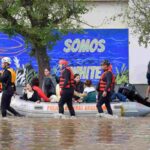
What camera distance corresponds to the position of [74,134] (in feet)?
44.5

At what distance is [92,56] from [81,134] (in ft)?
51.8

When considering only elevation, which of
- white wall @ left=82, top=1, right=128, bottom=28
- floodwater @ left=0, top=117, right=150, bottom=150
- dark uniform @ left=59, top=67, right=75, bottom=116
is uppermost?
white wall @ left=82, top=1, right=128, bottom=28

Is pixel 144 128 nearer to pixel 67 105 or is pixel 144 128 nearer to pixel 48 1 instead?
pixel 67 105

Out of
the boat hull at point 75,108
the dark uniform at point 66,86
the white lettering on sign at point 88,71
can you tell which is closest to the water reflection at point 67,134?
the dark uniform at point 66,86

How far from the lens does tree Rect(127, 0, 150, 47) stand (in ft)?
82.0

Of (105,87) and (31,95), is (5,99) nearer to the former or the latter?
(31,95)

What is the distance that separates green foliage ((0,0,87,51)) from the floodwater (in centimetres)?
603

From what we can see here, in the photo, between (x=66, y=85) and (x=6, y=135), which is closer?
(x=6, y=135)

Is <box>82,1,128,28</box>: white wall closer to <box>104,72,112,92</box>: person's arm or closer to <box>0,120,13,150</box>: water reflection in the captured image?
<box>104,72,112,92</box>: person's arm

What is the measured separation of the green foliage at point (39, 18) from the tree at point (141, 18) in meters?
2.79

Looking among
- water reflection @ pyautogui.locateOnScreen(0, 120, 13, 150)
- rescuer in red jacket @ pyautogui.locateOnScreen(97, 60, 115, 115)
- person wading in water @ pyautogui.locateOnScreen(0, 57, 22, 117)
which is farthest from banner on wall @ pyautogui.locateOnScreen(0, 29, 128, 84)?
water reflection @ pyautogui.locateOnScreen(0, 120, 13, 150)

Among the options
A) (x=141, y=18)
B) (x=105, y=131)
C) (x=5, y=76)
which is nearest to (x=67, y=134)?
(x=105, y=131)

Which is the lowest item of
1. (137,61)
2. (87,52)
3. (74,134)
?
(74,134)

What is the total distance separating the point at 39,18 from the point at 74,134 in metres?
10.1
